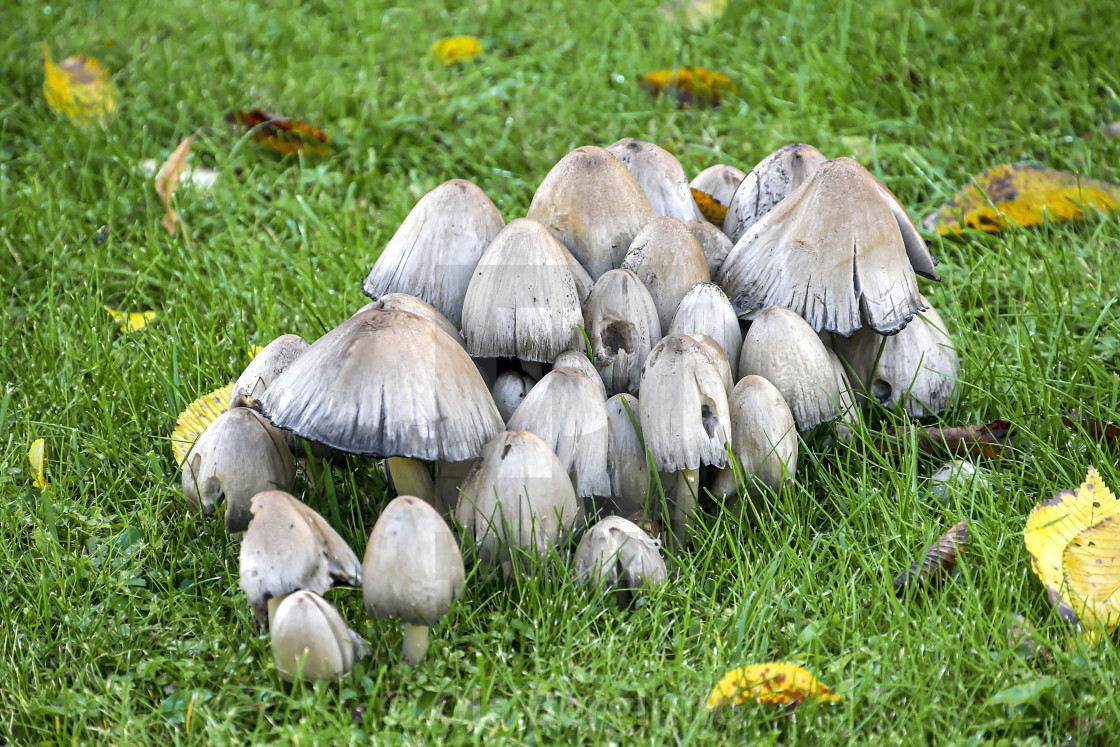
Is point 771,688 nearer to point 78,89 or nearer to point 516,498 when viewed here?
point 516,498

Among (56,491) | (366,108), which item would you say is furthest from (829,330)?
(366,108)

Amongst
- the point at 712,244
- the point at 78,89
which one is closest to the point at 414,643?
the point at 712,244

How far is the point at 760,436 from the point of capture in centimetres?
179

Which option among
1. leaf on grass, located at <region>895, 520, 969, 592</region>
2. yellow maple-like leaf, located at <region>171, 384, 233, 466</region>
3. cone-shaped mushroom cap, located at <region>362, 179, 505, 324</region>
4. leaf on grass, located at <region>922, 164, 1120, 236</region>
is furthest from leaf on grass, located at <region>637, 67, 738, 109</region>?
leaf on grass, located at <region>895, 520, 969, 592</region>

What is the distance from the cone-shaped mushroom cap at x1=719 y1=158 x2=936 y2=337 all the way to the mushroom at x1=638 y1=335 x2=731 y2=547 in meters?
0.27

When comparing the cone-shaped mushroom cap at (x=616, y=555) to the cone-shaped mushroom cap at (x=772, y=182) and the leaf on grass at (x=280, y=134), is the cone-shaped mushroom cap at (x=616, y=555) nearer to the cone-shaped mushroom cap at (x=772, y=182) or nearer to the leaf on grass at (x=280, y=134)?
the cone-shaped mushroom cap at (x=772, y=182)

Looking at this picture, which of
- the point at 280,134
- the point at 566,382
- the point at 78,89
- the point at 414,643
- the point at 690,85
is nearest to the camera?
the point at 414,643

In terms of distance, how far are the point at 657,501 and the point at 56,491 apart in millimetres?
1112

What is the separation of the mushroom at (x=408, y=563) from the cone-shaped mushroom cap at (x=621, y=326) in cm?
48

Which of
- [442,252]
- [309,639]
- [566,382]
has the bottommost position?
[309,639]

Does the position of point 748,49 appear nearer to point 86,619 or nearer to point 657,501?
point 657,501

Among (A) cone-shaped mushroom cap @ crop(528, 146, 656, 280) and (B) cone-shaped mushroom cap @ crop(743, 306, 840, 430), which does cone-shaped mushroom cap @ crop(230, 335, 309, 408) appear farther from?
(B) cone-shaped mushroom cap @ crop(743, 306, 840, 430)

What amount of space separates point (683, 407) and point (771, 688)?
0.43 meters

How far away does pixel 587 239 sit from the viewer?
1.97m
